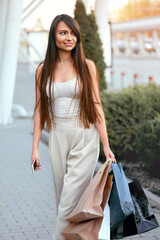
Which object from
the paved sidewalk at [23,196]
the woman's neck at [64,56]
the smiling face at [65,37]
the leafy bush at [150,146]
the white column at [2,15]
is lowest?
the paved sidewalk at [23,196]

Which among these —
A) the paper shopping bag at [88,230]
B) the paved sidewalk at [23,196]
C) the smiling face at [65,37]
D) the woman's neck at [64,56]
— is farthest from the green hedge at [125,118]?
the paper shopping bag at [88,230]

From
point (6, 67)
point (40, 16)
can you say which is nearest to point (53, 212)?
point (6, 67)

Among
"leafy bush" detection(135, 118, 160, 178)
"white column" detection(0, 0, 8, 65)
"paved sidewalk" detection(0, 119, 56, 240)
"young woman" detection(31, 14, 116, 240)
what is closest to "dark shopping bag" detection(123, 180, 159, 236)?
"young woman" detection(31, 14, 116, 240)

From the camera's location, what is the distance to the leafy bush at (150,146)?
6.93 m

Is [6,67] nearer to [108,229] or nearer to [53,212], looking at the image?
[53,212]

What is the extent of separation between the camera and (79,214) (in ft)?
11.1

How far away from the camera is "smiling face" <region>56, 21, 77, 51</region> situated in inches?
141

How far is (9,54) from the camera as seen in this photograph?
12.8 meters

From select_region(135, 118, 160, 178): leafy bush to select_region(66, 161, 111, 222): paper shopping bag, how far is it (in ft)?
11.4

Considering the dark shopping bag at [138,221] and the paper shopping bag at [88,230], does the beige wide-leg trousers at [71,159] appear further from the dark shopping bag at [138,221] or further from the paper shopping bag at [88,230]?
the dark shopping bag at [138,221]

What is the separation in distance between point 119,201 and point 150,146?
12.4 ft

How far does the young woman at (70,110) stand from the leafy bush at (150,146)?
127 inches

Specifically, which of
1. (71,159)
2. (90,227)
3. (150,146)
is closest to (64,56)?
(71,159)

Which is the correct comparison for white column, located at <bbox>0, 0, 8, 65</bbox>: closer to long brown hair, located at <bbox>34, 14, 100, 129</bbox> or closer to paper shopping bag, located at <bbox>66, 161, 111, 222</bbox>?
long brown hair, located at <bbox>34, 14, 100, 129</bbox>
